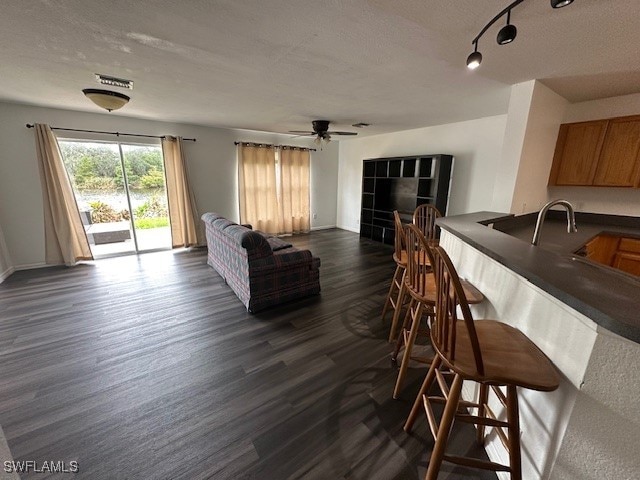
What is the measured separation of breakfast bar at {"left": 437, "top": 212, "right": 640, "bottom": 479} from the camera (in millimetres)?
706

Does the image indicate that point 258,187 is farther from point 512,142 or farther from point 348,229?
point 512,142

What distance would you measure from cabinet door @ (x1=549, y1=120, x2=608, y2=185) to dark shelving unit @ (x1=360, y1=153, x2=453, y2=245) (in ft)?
4.99

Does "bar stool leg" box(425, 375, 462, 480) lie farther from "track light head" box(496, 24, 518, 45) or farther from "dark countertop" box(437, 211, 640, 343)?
"track light head" box(496, 24, 518, 45)

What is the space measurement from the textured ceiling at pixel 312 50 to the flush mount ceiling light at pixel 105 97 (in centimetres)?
11

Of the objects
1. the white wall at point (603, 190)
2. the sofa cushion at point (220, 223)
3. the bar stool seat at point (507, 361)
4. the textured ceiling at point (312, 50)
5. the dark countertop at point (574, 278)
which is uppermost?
the textured ceiling at point (312, 50)

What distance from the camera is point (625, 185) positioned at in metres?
2.56

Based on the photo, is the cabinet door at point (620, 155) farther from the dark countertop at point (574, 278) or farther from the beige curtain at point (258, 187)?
the beige curtain at point (258, 187)

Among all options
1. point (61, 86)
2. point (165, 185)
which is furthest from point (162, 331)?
point (165, 185)

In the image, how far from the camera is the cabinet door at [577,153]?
106 inches

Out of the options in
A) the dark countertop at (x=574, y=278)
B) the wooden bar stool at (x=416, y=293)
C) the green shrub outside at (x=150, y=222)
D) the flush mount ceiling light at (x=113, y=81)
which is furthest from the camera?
the green shrub outside at (x=150, y=222)

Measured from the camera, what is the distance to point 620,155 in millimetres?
2574

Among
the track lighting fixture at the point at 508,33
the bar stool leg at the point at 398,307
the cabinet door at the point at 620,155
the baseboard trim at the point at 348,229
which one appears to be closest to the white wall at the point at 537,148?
the cabinet door at the point at 620,155

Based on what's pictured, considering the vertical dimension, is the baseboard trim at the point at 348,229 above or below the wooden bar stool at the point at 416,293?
below

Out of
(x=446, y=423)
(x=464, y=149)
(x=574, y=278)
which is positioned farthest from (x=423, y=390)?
(x=464, y=149)
